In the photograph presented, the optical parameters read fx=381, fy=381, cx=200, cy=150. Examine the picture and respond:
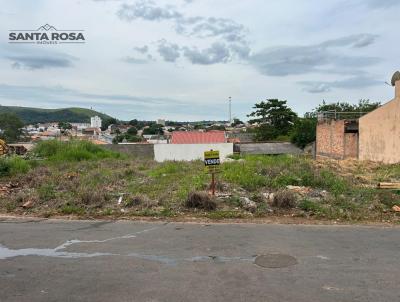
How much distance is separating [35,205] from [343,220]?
25.3ft

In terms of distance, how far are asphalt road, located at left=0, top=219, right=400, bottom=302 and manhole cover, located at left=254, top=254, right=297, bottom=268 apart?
29 mm

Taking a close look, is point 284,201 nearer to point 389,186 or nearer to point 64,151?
point 389,186

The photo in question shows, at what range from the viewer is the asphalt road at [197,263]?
4.50 m

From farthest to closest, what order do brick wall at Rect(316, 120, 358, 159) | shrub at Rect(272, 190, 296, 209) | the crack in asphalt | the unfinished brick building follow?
brick wall at Rect(316, 120, 358, 159) < the unfinished brick building < shrub at Rect(272, 190, 296, 209) < the crack in asphalt

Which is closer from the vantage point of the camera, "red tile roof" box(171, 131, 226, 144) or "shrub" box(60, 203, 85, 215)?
"shrub" box(60, 203, 85, 215)

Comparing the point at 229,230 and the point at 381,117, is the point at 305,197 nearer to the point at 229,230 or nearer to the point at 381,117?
the point at 229,230

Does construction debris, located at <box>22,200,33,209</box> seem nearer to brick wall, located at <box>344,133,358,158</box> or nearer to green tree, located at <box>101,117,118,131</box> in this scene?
brick wall, located at <box>344,133,358,158</box>

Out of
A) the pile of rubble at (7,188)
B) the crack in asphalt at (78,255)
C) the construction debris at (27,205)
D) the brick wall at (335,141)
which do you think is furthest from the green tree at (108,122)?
the crack in asphalt at (78,255)

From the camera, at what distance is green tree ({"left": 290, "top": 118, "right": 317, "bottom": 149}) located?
4691 centimetres

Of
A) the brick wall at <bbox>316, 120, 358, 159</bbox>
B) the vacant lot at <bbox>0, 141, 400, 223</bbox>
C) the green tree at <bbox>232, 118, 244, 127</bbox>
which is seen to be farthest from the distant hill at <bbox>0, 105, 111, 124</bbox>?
the vacant lot at <bbox>0, 141, 400, 223</bbox>

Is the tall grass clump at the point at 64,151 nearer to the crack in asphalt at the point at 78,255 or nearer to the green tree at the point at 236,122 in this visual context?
the crack in asphalt at the point at 78,255

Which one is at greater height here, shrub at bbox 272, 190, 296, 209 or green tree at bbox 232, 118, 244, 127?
green tree at bbox 232, 118, 244, 127

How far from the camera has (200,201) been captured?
9.37m

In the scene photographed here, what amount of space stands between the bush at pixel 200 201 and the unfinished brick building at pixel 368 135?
20253 millimetres
